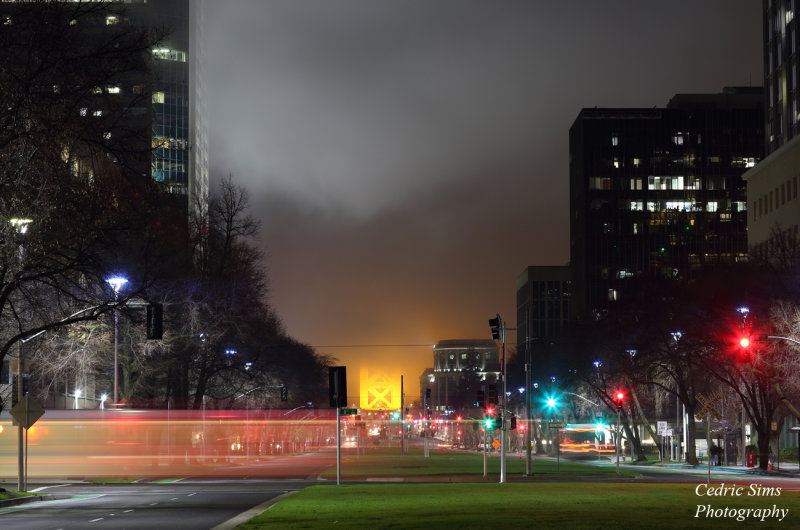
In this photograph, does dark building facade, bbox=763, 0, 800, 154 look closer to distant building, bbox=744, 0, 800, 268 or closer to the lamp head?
distant building, bbox=744, 0, 800, 268

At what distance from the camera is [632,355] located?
275 ft

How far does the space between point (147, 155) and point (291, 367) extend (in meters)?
97.9

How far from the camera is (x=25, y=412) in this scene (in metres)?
40.6

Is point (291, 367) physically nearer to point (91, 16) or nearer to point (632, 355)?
point (632, 355)

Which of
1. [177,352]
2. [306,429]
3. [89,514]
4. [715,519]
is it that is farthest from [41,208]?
[306,429]

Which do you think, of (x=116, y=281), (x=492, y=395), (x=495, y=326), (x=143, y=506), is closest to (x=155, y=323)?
(x=143, y=506)

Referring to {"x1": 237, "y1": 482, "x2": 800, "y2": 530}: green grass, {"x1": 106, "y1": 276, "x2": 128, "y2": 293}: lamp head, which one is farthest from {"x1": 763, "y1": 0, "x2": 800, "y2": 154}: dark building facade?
{"x1": 237, "y1": 482, "x2": 800, "y2": 530}: green grass

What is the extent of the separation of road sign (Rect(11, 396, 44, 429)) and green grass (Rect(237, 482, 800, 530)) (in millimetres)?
10487

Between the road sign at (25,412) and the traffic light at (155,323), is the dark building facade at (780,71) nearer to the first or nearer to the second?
the traffic light at (155,323)

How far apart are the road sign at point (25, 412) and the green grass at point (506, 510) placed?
34.4ft

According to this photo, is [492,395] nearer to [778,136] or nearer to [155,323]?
[155,323]

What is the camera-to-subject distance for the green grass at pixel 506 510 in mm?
22922

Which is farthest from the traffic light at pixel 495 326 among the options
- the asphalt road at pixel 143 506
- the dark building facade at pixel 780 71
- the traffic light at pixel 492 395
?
the dark building facade at pixel 780 71

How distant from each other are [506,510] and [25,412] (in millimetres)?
20960
